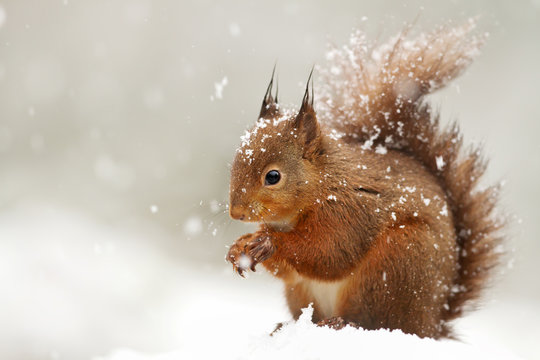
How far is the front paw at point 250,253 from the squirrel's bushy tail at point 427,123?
17.2 inches

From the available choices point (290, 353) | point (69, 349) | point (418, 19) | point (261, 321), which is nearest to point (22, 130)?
point (69, 349)

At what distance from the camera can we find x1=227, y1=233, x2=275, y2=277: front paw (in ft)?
4.27

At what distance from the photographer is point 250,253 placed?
1.30 metres

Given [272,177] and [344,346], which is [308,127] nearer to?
[272,177]

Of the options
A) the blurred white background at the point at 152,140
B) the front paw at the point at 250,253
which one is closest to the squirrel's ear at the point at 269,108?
the front paw at the point at 250,253

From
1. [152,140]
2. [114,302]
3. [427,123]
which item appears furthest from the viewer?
[152,140]

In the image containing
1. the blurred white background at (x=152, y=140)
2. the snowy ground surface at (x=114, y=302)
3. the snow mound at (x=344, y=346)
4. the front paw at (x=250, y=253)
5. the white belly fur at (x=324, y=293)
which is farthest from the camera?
the blurred white background at (x=152, y=140)

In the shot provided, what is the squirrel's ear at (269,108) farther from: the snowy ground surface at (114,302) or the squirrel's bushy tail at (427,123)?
the snowy ground surface at (114,302)

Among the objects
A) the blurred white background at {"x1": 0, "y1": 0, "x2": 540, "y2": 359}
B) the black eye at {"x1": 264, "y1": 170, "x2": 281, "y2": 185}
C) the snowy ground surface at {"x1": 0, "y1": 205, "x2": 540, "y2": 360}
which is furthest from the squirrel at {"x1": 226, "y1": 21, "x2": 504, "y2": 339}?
the blurred white background at {"x1": 0, "y1": 0, "x2": 540, "y2": 359}

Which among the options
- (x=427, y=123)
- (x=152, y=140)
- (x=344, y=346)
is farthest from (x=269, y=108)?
(x=152, y=140)

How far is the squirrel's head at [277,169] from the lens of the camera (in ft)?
4.29

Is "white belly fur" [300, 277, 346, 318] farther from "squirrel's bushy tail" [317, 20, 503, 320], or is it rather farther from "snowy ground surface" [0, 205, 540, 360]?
"snowy ground surface" [0, 205, 540, 360]

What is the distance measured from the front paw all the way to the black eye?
0.38ft

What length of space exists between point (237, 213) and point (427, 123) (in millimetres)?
602
